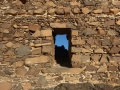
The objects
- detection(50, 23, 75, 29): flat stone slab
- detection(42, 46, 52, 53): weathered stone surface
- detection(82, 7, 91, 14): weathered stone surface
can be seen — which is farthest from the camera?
detection(82, 7, 91, 14): weathered stone surface

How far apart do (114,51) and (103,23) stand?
0.57 meters

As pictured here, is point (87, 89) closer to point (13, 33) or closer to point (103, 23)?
point (103, 23)

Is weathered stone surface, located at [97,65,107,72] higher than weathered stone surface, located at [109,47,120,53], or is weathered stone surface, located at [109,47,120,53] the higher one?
weathered stone surface, located at [109,47,120,53]

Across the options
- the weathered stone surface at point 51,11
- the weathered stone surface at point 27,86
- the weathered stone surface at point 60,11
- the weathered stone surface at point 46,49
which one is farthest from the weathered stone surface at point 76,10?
the weathered stone surface at point 27,86

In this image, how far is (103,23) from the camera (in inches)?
159

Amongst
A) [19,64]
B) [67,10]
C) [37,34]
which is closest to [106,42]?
[67,10]

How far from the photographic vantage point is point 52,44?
4043 mm

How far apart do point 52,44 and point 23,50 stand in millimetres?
551

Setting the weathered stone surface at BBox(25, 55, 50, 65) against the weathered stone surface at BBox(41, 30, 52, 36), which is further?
the weathered stone surface at BBox(41, 30, 52, 36)

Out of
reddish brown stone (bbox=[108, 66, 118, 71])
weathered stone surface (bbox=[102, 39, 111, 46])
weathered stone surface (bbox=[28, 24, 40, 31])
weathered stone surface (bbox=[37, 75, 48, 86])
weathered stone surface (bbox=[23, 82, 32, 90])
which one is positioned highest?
weathered stone surface (bbox=[28, 24, 40, 31])

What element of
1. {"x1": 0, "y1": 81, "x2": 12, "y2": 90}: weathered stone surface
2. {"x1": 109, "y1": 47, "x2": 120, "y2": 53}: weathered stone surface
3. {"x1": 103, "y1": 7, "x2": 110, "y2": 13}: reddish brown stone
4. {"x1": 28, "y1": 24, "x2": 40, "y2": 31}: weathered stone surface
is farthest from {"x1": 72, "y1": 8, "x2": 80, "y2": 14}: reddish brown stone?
{"x1": 0, "y1": 81, "x2": 12, "y2": 90}: weathered stone surface

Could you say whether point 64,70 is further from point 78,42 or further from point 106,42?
point 106,42

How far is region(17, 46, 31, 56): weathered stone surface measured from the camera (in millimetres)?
3888

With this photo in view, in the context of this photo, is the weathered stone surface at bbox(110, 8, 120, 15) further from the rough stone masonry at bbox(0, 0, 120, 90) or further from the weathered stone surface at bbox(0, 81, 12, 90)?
the weathered stone surface at bbox(0, 81, 12, 90)
